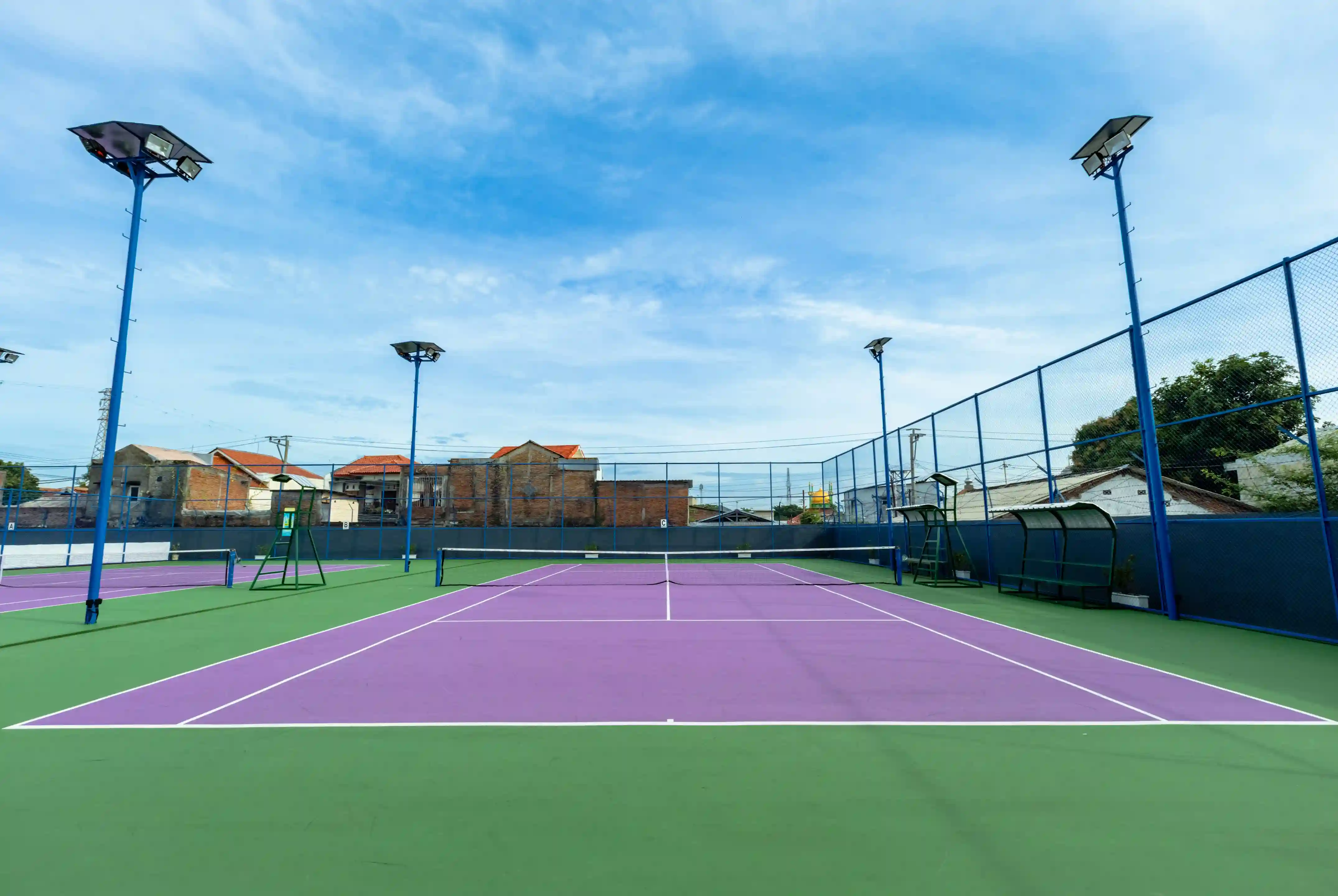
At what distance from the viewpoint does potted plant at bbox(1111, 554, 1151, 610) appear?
1102cm

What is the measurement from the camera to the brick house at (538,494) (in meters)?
37.8

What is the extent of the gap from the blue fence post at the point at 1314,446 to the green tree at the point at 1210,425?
14 cm

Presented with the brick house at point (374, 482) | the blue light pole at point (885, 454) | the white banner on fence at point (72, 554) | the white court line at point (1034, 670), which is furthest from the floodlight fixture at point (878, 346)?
the brick house at point (374, 482)

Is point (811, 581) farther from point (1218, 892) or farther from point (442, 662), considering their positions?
point (1218, 892)

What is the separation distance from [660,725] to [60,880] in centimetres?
301

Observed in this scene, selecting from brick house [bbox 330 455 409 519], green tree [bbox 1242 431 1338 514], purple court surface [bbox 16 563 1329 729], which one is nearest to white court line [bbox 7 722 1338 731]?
purple court surface [bbox 16 563 1329 729]

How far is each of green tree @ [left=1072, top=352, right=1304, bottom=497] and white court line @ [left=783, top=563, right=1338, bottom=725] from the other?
3.80 m

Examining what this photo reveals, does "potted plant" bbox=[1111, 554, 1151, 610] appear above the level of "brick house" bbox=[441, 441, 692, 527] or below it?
below

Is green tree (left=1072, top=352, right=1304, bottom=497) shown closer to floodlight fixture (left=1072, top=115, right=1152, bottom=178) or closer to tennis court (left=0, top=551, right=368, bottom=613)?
floodlight fixture (left=1072, top=115, right=1152, bottom=178)

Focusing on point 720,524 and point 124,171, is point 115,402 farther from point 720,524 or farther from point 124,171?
point 720,524

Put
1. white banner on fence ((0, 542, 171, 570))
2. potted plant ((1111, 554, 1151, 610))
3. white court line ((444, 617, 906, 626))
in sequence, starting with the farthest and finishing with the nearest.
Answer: white banner on fence ((0, 542, 171, 570)) → potted plant ((1111, 554, 1151, 610)) → white court line ((444, 617, 906, 626))

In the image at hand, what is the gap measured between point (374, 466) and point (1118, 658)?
70769mm

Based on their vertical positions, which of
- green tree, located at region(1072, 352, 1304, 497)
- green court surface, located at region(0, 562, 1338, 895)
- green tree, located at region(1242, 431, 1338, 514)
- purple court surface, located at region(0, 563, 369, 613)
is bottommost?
green court surface, located at region(0, 562, 1338, 895)

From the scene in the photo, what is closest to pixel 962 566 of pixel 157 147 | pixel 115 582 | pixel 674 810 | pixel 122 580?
pixel 674 810
